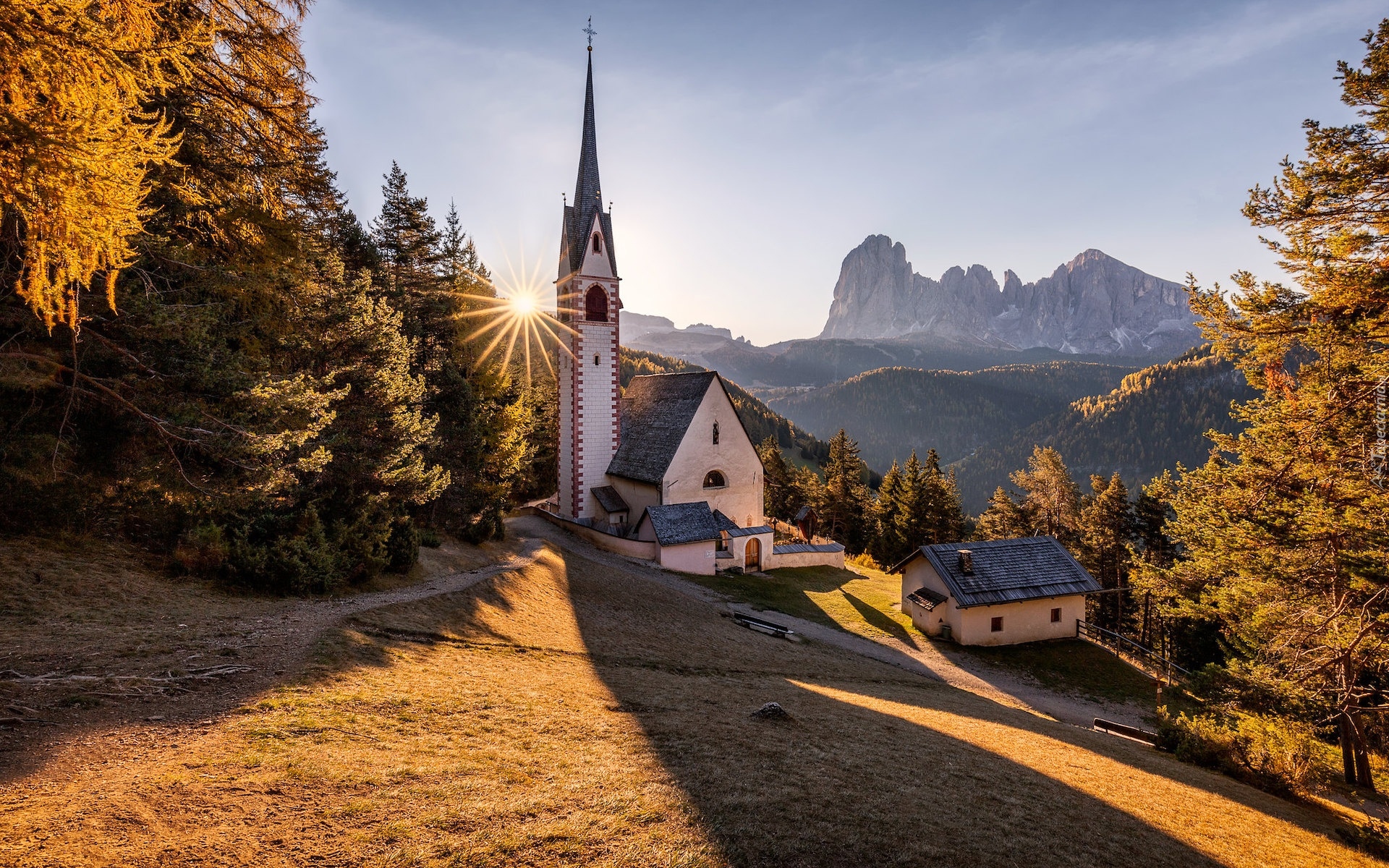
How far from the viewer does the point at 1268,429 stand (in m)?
14.3

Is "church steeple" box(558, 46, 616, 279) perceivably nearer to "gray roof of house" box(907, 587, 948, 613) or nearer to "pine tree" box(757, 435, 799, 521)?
"gray roof of house" box(907, 587, 948, 613)

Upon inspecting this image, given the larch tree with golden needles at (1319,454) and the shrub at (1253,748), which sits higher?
the larch tree with golden needles at (1319,454)

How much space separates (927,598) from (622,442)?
1842cm

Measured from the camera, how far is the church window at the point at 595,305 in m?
33.3

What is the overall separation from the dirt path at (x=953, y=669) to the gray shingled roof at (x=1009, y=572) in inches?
114

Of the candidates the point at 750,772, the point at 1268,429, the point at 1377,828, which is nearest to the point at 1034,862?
the point at 750,772

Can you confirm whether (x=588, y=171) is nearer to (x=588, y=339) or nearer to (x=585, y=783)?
(x=588, y=339)

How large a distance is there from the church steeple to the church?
2.3 inches

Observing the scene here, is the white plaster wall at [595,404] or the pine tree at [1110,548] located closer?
the white plaster wall at [595,404]

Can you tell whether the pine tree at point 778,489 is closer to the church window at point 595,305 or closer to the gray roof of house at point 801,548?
the gray roof of house at point 801,548

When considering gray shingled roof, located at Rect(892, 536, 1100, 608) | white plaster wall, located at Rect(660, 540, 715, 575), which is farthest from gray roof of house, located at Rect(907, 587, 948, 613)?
white plaster wall, located at Rect(660, 540, 715, 575)

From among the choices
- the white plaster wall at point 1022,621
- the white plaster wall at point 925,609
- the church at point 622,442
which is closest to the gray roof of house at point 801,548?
the church at point 622,442

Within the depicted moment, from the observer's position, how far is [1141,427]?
15538 centimetres

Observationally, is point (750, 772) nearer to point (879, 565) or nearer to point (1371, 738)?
point (1371, 738)
